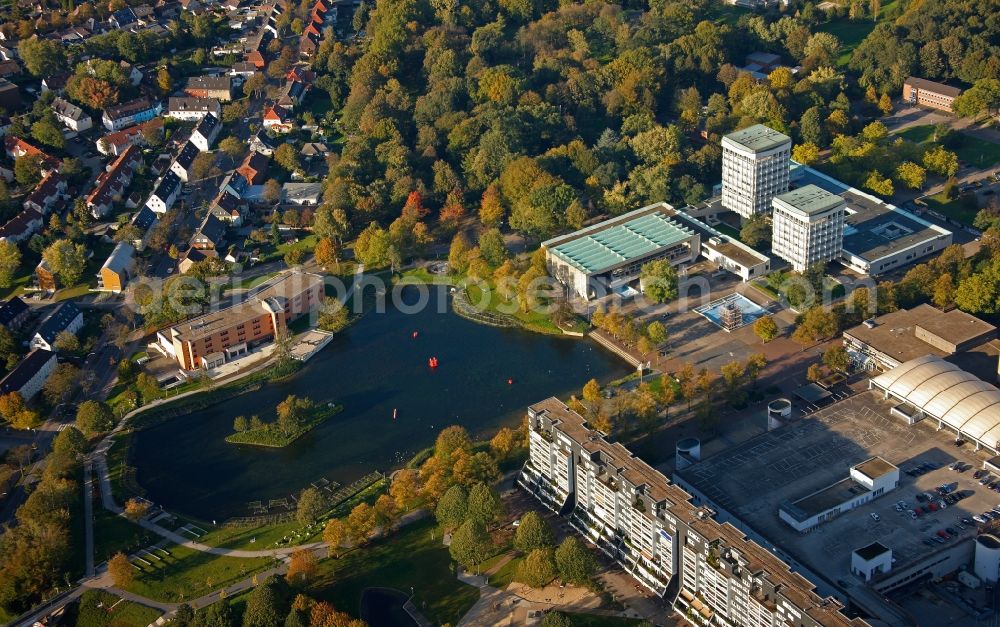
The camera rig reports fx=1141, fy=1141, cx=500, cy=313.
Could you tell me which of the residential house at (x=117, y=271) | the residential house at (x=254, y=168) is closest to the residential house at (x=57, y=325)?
the residential house at (x=117, y=271)

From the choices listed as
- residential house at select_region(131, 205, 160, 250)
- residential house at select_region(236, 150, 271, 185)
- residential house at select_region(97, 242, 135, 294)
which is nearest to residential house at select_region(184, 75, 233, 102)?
residential house at select_region(236, 150, 271, 185)

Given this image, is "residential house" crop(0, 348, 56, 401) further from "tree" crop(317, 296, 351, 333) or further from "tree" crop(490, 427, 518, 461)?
"tree" crop(490, 427, 518, 461)

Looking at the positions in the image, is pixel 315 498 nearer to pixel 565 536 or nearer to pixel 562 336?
pixel 565 536

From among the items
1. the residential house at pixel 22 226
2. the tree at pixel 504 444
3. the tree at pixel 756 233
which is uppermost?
the residential house at pixel 22 226

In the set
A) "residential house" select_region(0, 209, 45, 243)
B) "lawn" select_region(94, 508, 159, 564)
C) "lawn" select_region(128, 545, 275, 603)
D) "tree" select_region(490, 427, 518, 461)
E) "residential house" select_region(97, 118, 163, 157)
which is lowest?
"lawn" select_region(128, 545, 275, 603)

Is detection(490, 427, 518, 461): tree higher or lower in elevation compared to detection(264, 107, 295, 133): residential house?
lower

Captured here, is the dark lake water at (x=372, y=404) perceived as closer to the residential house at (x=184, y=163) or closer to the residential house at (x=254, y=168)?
the residential house at (x=254, y=168)

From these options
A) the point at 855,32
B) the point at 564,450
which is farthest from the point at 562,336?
the point at 855,32
